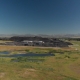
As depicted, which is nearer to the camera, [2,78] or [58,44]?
[2,78]

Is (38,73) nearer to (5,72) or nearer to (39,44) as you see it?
(5,72)

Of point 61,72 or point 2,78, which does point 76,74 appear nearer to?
point 61,72

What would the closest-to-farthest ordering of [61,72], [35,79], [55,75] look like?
[35,79] → [55,75] → [61,72]

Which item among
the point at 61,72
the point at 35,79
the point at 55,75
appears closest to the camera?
the point at 35,79

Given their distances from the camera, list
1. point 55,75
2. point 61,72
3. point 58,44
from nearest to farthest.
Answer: point 55,75 < point 61,72 < point 58,44

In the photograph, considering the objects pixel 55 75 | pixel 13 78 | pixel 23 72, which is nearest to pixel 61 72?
pixel 55 75

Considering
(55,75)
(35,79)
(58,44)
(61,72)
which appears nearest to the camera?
(35,79)

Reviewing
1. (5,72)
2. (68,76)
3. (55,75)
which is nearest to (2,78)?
(5,72)

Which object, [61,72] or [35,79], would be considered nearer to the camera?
[35,79]
